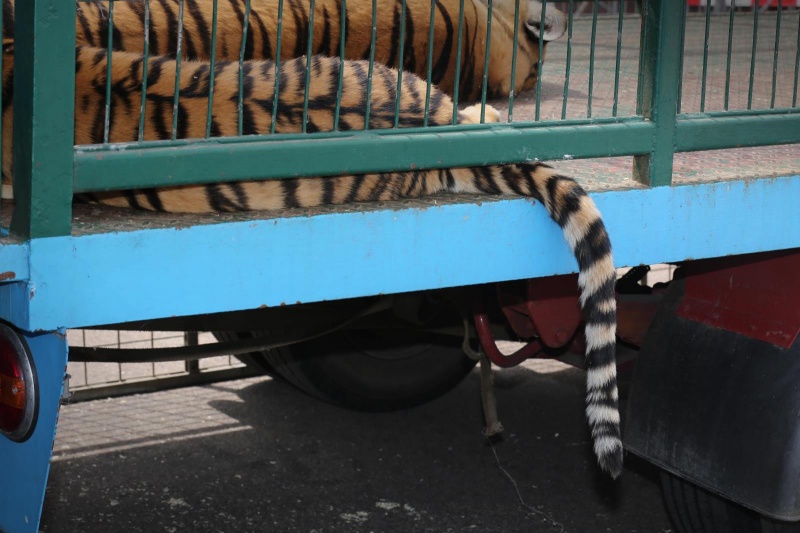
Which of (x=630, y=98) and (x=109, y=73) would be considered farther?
(x=630, y=98)

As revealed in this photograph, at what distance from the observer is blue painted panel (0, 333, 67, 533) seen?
6.34 feet

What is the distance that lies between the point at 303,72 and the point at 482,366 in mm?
1407

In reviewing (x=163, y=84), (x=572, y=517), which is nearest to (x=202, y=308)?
(x=163, y=84)

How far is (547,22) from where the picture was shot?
3.96 metres

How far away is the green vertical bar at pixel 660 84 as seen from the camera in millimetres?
2336

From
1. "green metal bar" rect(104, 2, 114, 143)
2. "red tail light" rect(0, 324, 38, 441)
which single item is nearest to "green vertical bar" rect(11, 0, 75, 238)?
"green metal bar" rect(104, 2, 114, 143)

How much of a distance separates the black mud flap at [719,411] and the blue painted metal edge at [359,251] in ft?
1.25

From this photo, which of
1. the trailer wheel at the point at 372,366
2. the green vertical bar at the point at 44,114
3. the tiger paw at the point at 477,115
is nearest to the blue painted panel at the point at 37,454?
the green vertical bar at the point at 44,114

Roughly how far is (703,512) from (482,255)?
1.29m

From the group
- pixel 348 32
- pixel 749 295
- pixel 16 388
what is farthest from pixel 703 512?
pixel 16 388

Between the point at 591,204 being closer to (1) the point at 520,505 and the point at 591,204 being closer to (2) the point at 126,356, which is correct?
(2) the point at 126,356

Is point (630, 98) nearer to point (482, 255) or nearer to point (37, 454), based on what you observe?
point (482, 255)

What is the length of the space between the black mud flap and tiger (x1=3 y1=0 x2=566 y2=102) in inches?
37.6

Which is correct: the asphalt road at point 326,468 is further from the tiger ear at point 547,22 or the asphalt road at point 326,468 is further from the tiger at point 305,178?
the tiger ear at point 547,22
